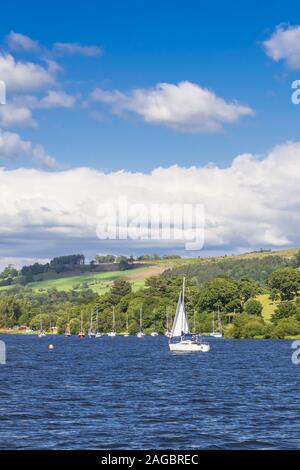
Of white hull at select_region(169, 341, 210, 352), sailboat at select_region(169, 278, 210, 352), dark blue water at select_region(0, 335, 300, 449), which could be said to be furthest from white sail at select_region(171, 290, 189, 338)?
dark blue water at select_region(0, 335, 300, 449)

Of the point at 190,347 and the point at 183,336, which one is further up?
the point at 183,336

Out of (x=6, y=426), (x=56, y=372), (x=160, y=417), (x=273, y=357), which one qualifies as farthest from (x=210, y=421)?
(x=273, y=357)

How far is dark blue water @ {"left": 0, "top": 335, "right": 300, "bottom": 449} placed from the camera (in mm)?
59000

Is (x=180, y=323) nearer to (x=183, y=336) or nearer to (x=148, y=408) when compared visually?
(x=183, y=336)

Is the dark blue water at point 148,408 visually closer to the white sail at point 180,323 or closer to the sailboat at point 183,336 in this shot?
the sailboat at point 183,336

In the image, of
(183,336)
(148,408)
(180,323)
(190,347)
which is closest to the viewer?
(148,408)

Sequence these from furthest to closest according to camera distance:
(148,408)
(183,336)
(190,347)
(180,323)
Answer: (183,336), (180,323), (190,347), (148,408)

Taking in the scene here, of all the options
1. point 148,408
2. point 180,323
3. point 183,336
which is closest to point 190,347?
point 183,336

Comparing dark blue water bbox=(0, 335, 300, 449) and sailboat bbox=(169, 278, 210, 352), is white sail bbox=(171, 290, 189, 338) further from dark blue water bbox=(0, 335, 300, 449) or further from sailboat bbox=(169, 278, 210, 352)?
dark blue water bbox=(0, 335, 300, 449)

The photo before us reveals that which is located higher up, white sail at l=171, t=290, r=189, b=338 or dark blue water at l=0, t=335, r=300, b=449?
white sail at l=171, t=290, r=189, b=338

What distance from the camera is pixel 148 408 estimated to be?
77062mm

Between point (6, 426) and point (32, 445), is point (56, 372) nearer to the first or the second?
point (6, 426)

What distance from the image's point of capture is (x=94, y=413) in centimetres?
7281

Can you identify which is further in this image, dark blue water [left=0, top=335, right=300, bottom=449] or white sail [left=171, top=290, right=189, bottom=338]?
white sail [left=171, top=290, right=189, bottom=338]
